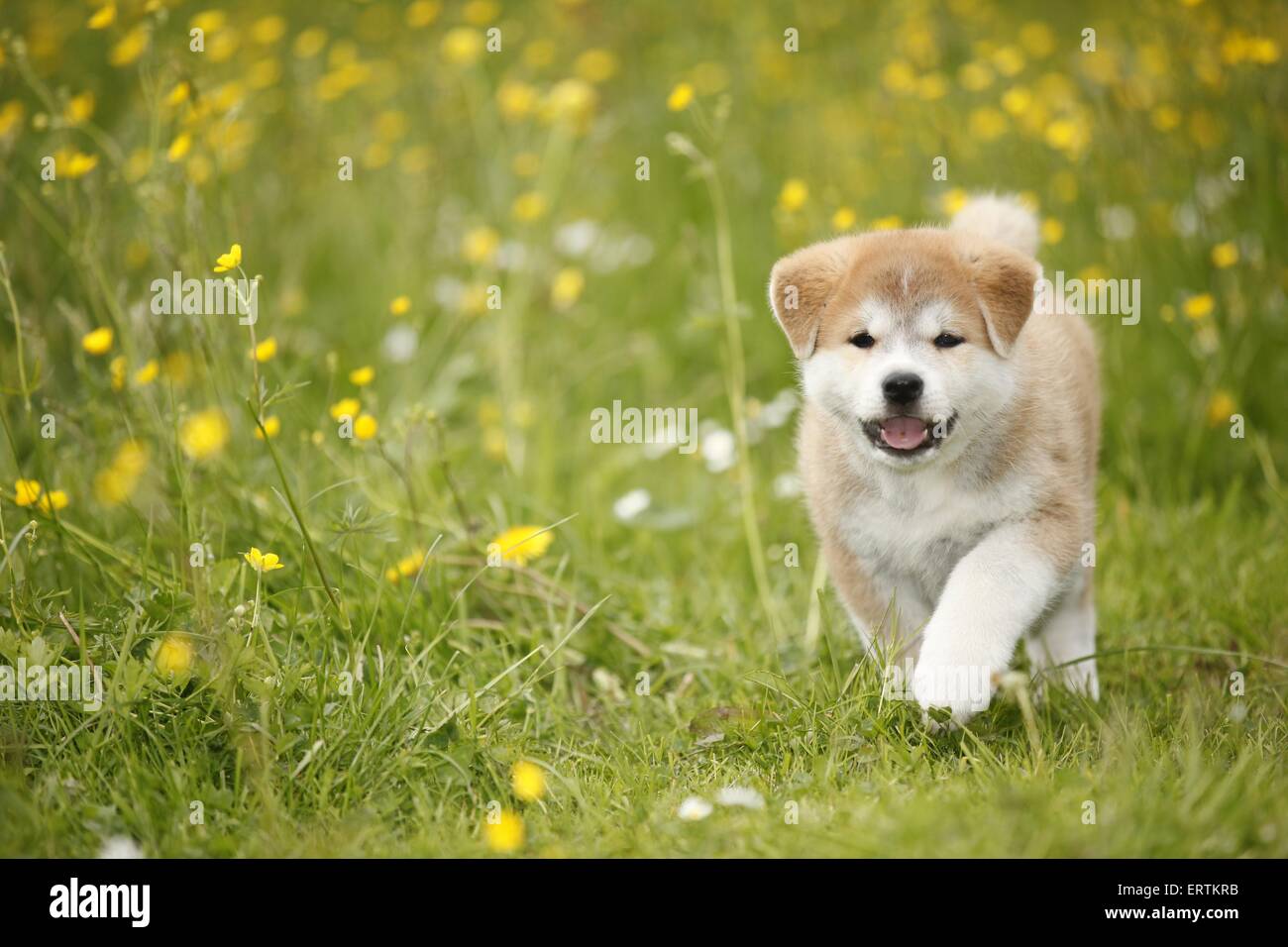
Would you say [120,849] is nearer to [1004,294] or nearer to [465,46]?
[1004,294]

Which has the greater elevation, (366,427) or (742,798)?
(366,427)

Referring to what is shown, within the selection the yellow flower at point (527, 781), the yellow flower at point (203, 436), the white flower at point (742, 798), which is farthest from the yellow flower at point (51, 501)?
the white flower at point (742, 798)

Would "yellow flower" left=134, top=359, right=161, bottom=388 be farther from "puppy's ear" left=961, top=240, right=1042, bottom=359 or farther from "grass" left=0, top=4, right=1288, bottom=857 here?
"puppy's ear" left=961, top=240, right=1042, bottom=359

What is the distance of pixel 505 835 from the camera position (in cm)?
266

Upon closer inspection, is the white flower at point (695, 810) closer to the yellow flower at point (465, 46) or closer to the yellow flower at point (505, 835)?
the yellow flower at point (505, 835)

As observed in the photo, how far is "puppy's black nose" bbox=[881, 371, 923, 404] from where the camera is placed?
9.89 feet

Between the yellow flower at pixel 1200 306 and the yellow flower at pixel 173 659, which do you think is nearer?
the yellow flower at pixel 173 659

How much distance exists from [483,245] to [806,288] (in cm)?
228

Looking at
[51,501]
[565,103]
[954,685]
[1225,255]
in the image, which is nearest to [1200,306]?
[1225,255]

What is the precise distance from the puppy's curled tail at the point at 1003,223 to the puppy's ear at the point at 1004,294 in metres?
0.64

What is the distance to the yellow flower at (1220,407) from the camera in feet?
15.3

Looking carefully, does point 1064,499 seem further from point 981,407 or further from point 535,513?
point 535,513

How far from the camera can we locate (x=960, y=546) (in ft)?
10.8

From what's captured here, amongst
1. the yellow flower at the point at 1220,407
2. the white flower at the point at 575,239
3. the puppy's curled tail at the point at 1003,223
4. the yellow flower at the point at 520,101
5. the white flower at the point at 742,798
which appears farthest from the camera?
the white flower at the point at 575,239
